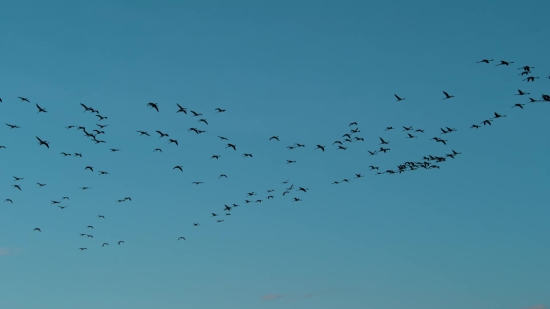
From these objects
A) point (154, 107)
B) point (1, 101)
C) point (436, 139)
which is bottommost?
point (1, 101)

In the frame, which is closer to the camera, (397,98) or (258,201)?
(397,98)

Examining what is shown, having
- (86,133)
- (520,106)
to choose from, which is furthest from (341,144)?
(86,133)

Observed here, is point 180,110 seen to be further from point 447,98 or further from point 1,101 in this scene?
point 447,98

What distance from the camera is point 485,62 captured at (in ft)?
254

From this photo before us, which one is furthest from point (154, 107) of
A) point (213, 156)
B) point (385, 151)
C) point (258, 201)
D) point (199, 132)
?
point (385, 151)

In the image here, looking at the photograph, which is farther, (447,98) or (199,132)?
(199,132)

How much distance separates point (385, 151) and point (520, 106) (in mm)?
27413

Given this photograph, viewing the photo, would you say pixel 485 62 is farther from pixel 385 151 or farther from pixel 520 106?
pixel 385 151

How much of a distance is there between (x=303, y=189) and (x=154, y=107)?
4020 cm

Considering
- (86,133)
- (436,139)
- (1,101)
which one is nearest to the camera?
(1,101)

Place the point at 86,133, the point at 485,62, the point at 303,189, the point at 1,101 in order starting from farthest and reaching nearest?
the point at 303,189 < the point at 86,133 < the point at 485,62 < the point at 1,101

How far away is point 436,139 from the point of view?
100m

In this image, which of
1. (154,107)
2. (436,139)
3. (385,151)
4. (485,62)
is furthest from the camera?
(385,151)

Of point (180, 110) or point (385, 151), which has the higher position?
point (385, 151)
